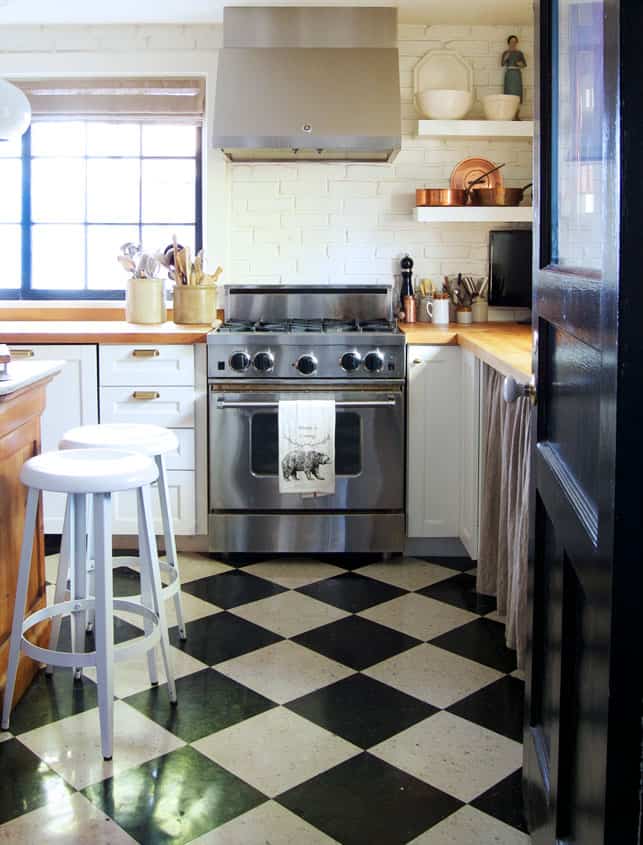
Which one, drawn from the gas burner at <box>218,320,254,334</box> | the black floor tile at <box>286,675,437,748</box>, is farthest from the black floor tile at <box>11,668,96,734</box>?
the gas burner at <box>218,320,254,334</box>

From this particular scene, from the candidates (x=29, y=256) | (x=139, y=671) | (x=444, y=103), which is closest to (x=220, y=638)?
(x=139, y=671)

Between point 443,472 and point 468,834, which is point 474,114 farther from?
point 468,834

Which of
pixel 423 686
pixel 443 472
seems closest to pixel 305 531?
pixel 443 472

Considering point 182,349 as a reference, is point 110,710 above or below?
below

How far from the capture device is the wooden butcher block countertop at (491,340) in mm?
3164

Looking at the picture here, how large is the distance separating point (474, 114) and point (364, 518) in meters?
2.05

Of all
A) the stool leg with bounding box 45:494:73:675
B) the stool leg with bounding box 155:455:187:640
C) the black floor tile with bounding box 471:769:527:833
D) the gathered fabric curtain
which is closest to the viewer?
the black floor tile with bounding box 471:769:527:833

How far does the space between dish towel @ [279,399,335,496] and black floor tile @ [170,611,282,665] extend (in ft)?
2.55

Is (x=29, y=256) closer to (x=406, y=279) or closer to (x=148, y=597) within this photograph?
(x=406, y=279)

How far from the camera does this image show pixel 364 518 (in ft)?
13.8

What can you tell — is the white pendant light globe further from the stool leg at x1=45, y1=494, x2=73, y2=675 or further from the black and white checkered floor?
the black and white checkered floor

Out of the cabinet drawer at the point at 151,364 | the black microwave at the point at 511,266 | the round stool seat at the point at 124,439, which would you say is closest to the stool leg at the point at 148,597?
the round stool seat at the point at 124,439

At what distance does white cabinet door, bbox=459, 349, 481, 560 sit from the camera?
389 centimetres

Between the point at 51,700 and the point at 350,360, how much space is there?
1.86m
